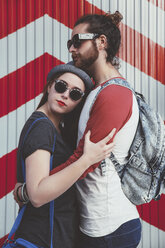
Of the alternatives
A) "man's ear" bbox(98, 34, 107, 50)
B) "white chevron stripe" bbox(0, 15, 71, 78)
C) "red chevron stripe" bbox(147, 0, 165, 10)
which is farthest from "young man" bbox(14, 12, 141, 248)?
"red chevron stripe" bbox(147, 0, 165, 10)

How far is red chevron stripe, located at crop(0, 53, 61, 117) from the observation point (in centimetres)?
262

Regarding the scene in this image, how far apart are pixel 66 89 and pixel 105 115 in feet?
0.91

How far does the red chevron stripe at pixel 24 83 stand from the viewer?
2.62 metres

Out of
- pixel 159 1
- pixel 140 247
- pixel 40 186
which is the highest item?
pixel 159 1

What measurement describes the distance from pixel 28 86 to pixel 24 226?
1699 millimetres

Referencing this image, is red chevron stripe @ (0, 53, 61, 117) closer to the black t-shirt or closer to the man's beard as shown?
the man's beard

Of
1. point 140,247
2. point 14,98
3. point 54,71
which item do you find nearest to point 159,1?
point 14,98

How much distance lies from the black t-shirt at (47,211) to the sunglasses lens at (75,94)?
0.19 metres

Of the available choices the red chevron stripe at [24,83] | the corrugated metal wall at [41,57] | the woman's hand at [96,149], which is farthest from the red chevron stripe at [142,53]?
the woman's hand at [96,149]

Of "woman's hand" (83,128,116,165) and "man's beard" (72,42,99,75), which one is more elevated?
"man's beard" (72,42,99,75)

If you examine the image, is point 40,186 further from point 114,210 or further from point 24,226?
point 114,210

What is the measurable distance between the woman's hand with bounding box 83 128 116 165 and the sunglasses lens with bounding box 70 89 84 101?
0.85 ft

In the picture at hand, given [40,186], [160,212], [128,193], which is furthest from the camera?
[160,212]

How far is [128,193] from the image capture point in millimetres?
1310
